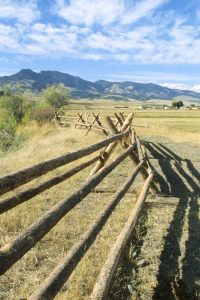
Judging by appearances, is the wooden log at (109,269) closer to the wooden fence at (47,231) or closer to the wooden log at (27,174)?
the wooden fence at (47,231)

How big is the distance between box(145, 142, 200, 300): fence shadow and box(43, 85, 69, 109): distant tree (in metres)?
48.9

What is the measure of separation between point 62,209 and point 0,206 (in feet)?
2.86

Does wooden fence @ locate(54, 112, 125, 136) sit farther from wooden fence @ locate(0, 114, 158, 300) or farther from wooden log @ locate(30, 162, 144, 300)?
wooden log @ locate(30, 162, 144, 300)

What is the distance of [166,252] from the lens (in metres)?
6.20

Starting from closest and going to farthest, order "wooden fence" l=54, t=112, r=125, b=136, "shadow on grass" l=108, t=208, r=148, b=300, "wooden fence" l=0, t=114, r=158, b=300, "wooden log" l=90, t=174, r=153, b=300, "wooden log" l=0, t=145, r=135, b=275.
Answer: "wooden log" l=0, t=145, r=135, b=275 → "wooden fence" l=0, t=114, r=158, b=300 → "wooden log" l=90, t=174, r=153, b=300 → "shadow on grass" l=108, t=208, r=148, b=300 → "wooden fence" l=54, t=112, r=125, b=136

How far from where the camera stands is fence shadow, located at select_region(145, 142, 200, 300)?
4994mm

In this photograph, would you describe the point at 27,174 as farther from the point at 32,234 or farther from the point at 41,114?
the point at 41,114

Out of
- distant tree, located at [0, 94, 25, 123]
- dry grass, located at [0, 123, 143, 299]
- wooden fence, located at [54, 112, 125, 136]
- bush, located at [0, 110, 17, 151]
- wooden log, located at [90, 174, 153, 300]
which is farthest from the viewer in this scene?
distant tree, located at [0, 94, 25, 123]

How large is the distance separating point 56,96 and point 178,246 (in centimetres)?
5654

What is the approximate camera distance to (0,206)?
3711 millimetres

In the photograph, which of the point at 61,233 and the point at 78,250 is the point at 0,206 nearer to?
the point at 78,250

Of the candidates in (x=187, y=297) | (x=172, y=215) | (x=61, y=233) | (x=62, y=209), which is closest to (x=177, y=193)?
(x=172, y=215)

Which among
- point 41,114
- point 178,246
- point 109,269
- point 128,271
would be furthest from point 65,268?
point 41,114

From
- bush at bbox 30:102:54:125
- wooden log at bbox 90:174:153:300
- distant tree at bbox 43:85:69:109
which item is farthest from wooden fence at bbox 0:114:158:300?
distant tree at bbox 43:85:69:109
